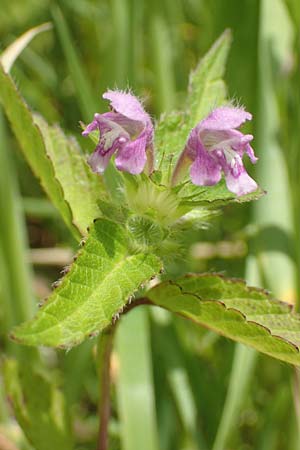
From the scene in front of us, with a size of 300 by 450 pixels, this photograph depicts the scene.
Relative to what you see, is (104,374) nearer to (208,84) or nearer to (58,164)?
(58,164)

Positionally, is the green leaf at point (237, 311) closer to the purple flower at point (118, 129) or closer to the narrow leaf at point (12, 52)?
the purple flower at point (118, 129)

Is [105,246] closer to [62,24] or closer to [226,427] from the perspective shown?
[226,427]

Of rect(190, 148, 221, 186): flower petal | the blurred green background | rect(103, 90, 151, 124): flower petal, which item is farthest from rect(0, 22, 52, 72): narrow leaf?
rect(190, 148, 221, 186): flower petal

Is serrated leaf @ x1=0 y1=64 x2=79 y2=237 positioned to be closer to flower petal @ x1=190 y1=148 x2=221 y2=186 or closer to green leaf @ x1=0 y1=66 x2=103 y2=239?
green leaf @ x1=0 y1=66 x2=103 y2=239

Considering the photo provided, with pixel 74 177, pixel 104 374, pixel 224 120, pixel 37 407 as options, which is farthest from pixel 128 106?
pixel 37 407

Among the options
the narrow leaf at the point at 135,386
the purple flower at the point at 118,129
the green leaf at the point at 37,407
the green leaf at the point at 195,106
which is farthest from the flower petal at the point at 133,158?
the narrow leaf at the point at 135,386

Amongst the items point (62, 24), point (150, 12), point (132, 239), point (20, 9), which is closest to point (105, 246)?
point (132, 239)
